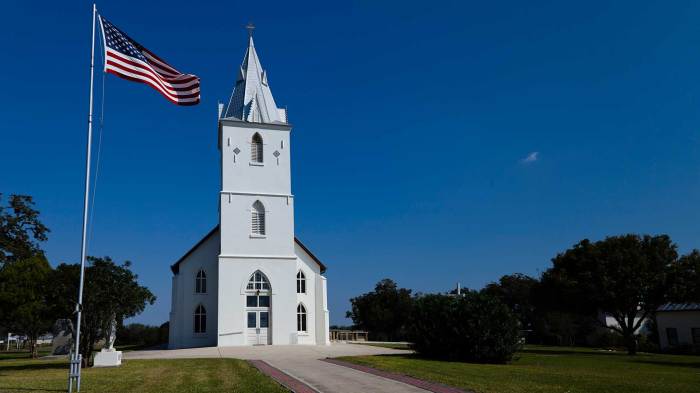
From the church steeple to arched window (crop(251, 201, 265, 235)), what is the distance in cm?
628

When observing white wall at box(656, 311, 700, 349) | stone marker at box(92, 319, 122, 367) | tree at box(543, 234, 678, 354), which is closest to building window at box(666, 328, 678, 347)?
white wall at box(656, 311, 700, 349)

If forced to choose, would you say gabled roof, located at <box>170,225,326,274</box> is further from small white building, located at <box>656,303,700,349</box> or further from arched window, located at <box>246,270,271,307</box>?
small white building, located at <box>656,303,700,349</box>

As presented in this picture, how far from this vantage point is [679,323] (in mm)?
46938

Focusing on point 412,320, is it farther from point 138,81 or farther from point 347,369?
point 138,81

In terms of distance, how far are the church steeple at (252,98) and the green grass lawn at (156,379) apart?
22080mm

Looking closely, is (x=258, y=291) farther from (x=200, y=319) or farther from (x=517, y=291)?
(x=517, y=291)

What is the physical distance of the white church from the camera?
37.4 m

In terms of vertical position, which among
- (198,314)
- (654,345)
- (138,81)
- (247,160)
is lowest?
(654,345)

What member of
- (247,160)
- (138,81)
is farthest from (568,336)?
(138,81)

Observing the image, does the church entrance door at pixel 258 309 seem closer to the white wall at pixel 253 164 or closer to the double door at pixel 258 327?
the double door at pixel 258 327

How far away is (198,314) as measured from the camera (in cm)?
3912

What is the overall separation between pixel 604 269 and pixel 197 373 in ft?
94.7

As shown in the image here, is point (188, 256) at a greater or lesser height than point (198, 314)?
greater

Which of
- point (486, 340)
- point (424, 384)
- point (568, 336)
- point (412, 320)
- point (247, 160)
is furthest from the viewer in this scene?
point (568, 336)
